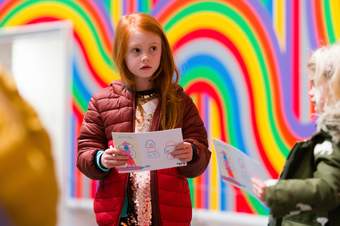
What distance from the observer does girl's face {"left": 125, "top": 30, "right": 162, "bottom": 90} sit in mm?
1965

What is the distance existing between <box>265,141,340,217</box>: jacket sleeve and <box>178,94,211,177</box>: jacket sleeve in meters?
0.56

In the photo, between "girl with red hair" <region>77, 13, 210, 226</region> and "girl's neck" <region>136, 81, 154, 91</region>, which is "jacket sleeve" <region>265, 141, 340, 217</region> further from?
"girl's neck" <region>136, 81, 154, 91</region>

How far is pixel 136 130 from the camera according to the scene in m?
1.99

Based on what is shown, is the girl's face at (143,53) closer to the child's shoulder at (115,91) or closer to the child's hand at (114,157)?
the child's shoulder at (115,91)

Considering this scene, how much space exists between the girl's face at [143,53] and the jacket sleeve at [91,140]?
8.3 inches

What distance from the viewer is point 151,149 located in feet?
5.98

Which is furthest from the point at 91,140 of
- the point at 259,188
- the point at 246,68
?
the point at 246,68

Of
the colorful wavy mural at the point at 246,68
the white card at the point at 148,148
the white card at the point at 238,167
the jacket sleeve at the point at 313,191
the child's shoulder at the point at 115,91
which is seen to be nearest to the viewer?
the jacket sleeve at the point at 313,191

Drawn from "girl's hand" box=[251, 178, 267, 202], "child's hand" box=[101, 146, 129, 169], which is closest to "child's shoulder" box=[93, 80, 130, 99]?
"child's hand" box=[101, 146, 129, 169]

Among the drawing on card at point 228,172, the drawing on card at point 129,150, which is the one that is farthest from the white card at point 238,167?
the drawing on card at point 129,150

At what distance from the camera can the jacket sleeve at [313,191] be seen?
139 cm

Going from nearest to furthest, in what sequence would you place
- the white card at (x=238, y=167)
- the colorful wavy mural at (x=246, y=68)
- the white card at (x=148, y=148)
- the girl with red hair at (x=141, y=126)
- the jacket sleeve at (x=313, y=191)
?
1. the jacket sleeve at (x=313, y=191)
2. the white card at (x=238, y=167)
3. the white card at (x=148, y=148)
4. the girl with red hair at (x=141, y=126)
5. the colorful wavy mural at (x=246, y=68)

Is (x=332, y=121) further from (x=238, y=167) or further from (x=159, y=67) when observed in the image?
(x=159, y=67)

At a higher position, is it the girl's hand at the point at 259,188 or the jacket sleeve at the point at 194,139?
the jacket sleeve at the point at 194,139
